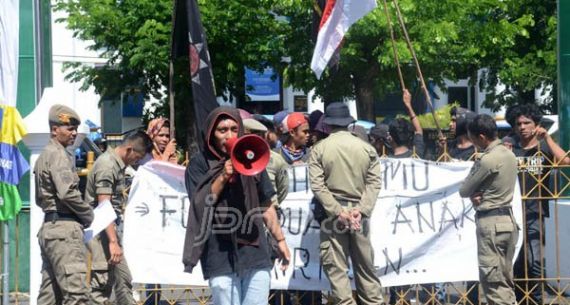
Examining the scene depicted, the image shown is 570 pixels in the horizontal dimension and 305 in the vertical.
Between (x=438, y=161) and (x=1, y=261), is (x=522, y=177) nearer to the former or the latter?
(x=438, y=161)

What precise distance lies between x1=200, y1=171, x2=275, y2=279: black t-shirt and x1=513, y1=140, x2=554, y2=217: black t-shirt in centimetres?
335

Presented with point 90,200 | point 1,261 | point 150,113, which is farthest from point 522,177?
point 150,113

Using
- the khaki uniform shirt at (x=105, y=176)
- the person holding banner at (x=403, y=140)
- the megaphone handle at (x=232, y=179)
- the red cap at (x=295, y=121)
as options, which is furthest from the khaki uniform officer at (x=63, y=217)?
the person holding banner at (x=403, y=140)

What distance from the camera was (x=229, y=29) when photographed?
2059 centimetres

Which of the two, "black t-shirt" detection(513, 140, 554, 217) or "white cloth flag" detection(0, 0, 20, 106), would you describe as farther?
"white cloth flag" detection(0, 0, 20, 106)

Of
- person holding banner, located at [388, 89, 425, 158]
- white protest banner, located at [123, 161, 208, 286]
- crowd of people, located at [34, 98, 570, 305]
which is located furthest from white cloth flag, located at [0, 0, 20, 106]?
person holding banner, located at [388, 89, 425, 158]

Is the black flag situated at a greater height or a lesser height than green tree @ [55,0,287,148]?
lesser

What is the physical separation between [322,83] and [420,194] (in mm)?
12083

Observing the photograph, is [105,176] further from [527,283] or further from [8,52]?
[527,283]

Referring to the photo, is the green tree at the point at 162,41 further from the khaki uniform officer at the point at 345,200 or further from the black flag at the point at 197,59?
the khaki uniform officer at the point at 345,200

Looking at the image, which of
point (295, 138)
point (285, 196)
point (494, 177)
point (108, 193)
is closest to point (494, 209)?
point (494, 177)

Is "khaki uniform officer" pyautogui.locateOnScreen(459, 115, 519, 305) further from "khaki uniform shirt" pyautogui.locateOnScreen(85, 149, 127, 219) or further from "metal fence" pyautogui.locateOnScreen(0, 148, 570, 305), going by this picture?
"khaki uniform shirt" pyautogui.locateOnScreen(85, 149, 127, 219)

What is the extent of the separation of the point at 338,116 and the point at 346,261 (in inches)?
→ 46.8

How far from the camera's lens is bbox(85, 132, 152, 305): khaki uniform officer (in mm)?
8367
